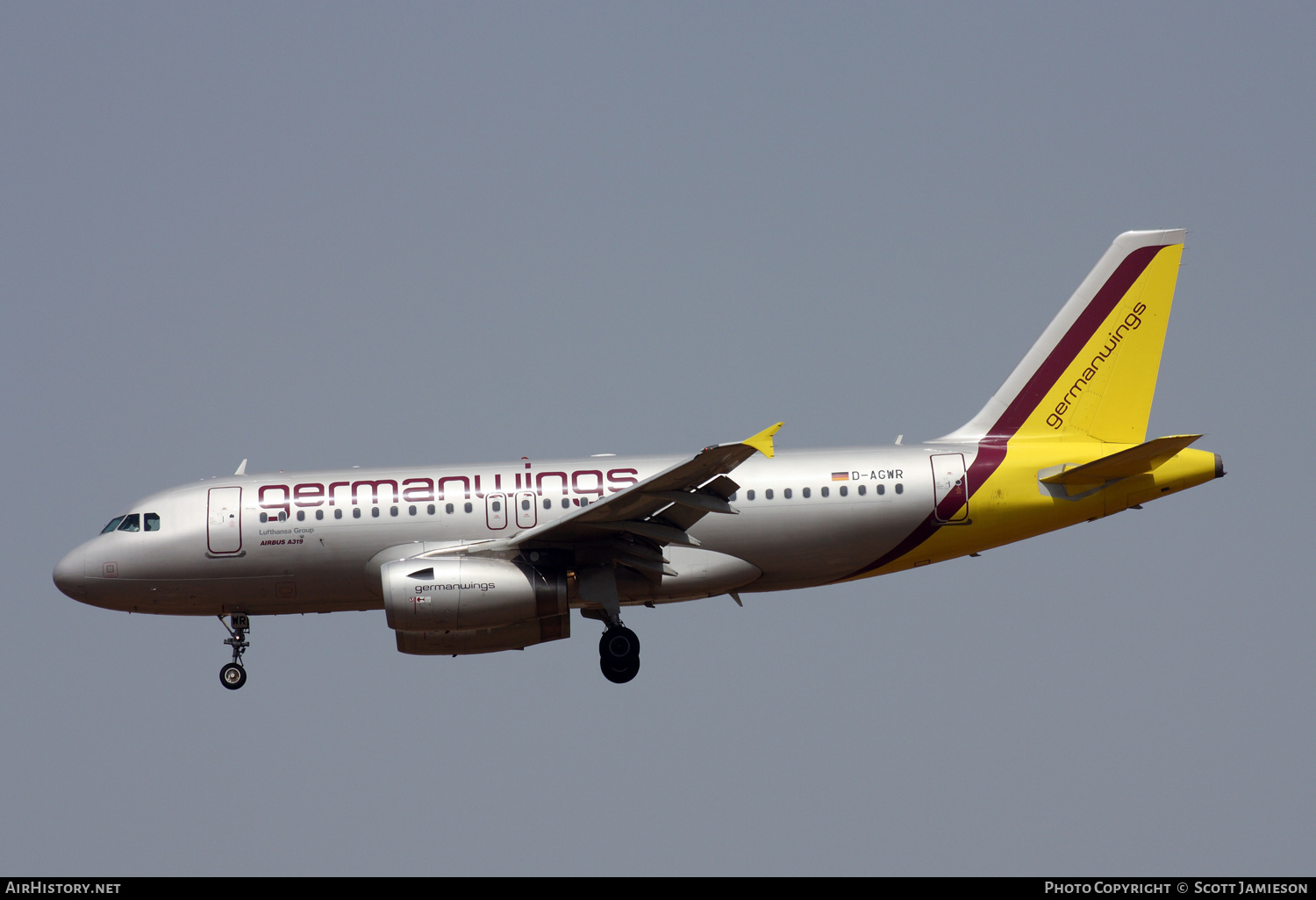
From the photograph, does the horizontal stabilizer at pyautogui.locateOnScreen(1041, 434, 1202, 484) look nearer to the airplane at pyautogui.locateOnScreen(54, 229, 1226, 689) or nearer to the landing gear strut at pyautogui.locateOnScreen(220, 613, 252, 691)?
the airplane at pyautogui.locateOnScreen(54, 229, 1226, 689)

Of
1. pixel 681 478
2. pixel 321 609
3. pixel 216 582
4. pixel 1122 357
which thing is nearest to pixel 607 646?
pixel 681 478

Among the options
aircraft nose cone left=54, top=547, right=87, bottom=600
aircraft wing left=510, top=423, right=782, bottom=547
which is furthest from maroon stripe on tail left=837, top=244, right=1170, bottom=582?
aircraft nose cone left=54, top=547, right=87, bottom=600

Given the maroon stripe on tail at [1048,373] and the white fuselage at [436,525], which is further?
the maroon stripe on tail at [1048,373]

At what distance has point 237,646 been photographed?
88.1 ft

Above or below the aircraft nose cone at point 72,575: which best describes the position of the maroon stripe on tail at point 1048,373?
above

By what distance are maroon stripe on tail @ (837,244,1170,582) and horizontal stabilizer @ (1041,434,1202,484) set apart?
124cm

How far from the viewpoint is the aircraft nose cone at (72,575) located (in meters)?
26.8

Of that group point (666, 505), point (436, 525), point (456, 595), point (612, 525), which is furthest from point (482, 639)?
point (666, 505)

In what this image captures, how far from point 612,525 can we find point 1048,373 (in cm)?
962

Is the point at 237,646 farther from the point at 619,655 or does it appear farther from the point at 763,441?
the point at 763,441

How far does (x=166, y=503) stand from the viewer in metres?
26.9

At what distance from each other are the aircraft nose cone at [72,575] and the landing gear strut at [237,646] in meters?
2.79

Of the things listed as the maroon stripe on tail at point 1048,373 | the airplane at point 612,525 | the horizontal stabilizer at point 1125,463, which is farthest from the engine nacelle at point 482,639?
the horizontal stabilizer at point 1125,463

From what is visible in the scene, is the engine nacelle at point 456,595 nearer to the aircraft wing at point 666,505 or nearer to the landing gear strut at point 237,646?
the aircraft wing at point 666,505
